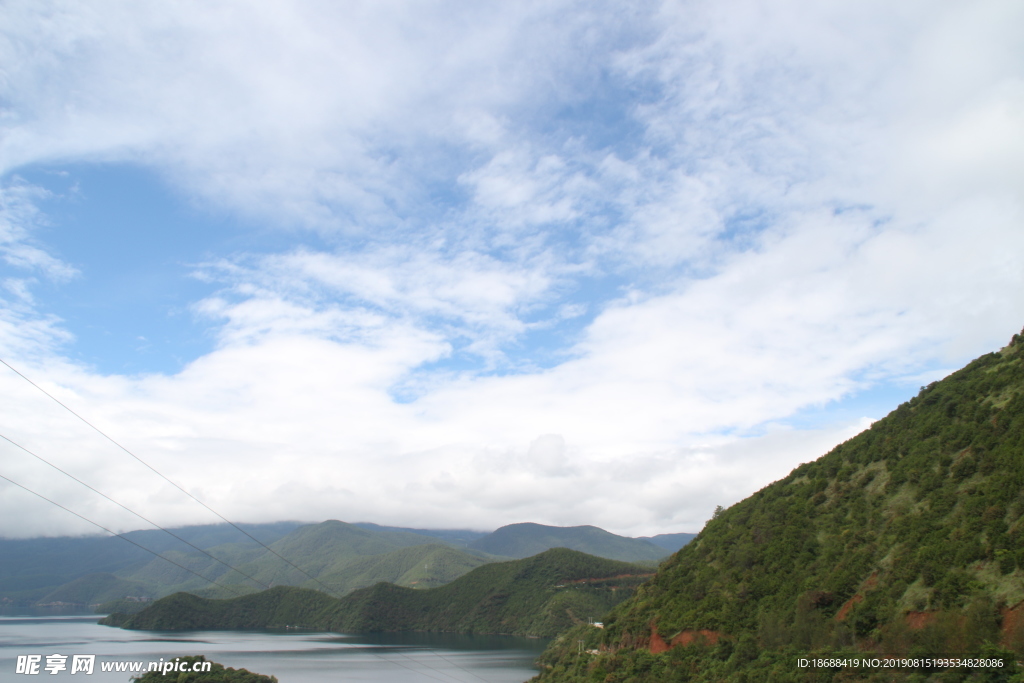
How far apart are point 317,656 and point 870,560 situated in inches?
5869

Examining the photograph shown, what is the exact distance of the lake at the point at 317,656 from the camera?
113438mm

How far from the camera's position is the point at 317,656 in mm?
150500

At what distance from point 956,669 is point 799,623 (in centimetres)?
1378

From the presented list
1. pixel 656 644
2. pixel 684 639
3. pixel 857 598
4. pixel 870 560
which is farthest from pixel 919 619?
pixel 656 644

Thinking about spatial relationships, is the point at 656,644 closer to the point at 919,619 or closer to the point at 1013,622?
the point at 919,619

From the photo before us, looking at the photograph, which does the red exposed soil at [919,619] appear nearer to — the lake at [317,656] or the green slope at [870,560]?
the green slope at [870,560]

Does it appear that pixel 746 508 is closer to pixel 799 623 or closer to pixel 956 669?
pixel 799 623

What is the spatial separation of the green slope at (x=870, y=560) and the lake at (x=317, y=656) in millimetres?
64505

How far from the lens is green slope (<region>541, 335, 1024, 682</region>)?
1169 inches

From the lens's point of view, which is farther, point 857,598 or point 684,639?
point 684,639

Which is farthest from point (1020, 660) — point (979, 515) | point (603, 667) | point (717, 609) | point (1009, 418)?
point (603, 667)

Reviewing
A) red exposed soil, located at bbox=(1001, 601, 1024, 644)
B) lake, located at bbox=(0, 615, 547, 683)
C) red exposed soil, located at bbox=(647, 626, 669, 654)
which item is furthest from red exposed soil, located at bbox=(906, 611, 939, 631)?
lake, located at bbox=(0, 615, 547, 683)

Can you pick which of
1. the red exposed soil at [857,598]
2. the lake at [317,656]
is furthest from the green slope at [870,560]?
the lake at [317,656]

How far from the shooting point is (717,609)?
47156 millimetres
